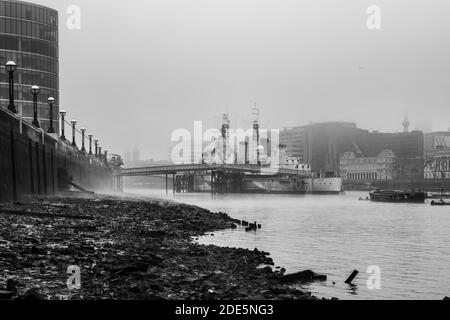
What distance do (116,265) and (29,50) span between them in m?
124

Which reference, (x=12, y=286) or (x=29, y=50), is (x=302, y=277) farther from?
(x=29, y=50)

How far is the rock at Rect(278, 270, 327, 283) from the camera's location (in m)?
19.5

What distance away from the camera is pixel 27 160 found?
144 ft

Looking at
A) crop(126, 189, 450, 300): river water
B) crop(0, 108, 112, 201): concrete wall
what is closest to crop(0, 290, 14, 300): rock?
crop(126, 189, 450, 300): river water

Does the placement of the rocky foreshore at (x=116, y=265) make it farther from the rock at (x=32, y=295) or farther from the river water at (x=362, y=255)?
the river water at (x=362, y=255)

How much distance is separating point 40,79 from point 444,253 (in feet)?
387

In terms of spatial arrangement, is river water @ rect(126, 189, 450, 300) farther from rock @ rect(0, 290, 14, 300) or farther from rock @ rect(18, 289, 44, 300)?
rock @ rect(0, 290, 14, 300)

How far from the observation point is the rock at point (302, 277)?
19527 millimetres

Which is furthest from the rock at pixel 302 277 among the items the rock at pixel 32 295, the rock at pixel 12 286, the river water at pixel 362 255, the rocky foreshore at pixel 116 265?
the rock at pixel 12 286

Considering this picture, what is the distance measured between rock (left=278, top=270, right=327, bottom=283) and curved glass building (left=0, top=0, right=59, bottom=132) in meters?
115

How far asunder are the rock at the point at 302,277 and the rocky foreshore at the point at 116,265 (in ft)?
0.91

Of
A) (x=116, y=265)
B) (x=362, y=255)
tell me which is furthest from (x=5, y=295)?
(x=362, y=255)

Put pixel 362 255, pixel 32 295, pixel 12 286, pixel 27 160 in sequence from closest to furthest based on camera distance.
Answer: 1. pixel 32 295
2. pixel 12 286
3. pixel 362 255
4. pixel 27 160
